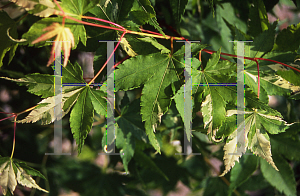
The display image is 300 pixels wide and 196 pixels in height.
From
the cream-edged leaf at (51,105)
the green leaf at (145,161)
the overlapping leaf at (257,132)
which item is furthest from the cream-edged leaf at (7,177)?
the overlapping leaf at (257,132)

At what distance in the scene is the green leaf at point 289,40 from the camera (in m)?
0.55

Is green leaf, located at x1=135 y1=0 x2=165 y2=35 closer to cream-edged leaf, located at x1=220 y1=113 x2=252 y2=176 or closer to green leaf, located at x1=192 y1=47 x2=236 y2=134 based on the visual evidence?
green leaf, located at x1=192 y1=47 x2=236 y2=134

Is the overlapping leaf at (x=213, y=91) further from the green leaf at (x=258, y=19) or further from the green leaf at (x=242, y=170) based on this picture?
the green leaf at (x=242, y=170)

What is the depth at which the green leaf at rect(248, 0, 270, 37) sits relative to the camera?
1.95ft

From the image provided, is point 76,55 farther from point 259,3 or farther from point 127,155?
point 259,3

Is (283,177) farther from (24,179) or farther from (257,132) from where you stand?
(24,179)

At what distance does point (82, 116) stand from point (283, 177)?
721 mm

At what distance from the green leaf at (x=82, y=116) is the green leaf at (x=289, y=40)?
20.2 inches

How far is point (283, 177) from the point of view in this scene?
2.42 feet

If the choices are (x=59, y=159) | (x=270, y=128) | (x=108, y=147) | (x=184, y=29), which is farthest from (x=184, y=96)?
(x=59, y=159)

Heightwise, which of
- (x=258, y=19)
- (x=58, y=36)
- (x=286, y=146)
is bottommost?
(x=286, y=146)

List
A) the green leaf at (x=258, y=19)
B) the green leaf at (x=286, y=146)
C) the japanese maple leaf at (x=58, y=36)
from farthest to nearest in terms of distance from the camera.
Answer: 1. the green leaf at (x=286, y=146)
2. the green leaf at (x=258, y=19)
3. the japanese maple leaf at (x=58, y=36)

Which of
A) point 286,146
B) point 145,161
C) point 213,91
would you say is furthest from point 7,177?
point 286,146

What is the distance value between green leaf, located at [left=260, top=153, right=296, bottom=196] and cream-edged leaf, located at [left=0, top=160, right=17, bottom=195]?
801 mm
